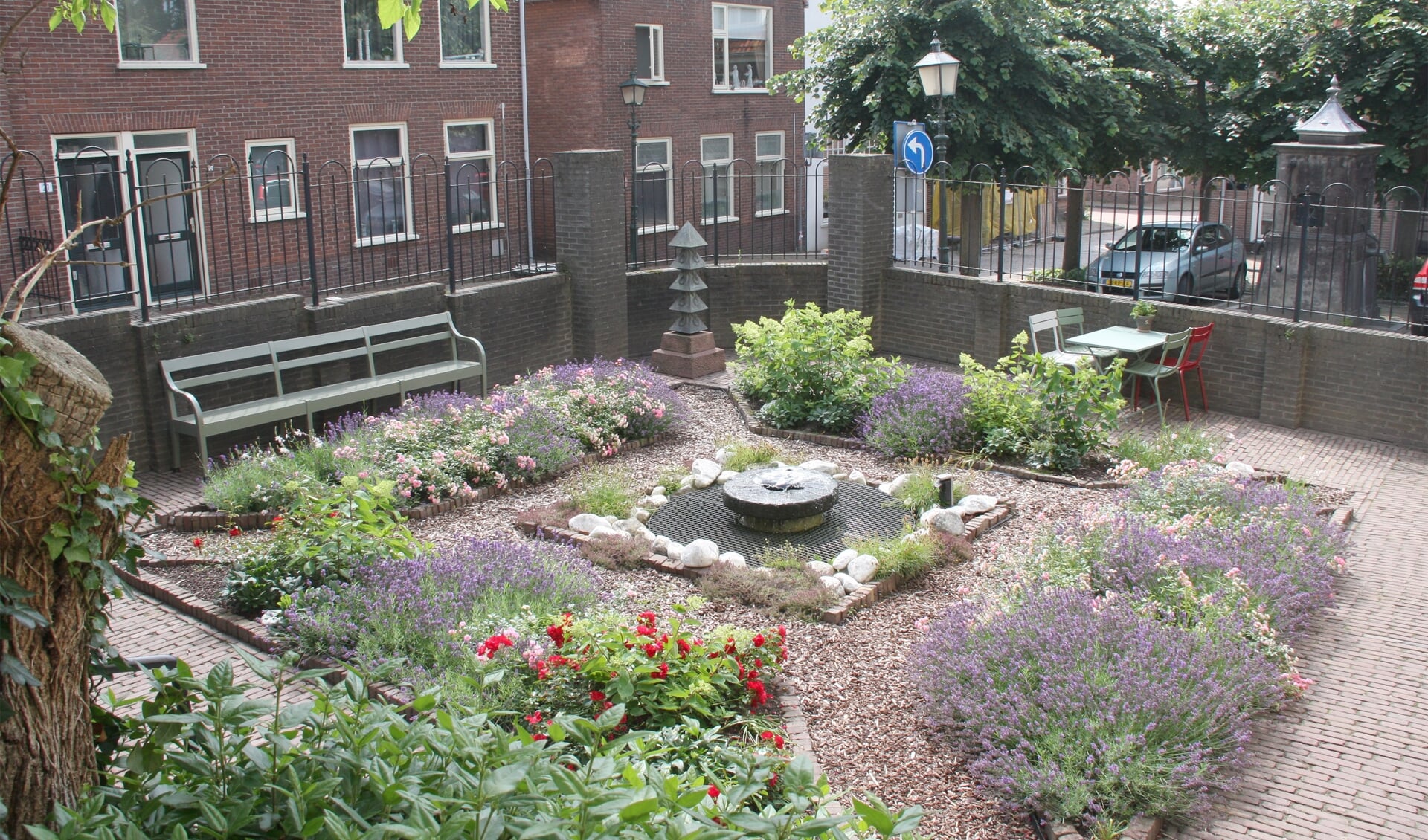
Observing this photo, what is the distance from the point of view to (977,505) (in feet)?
29.8

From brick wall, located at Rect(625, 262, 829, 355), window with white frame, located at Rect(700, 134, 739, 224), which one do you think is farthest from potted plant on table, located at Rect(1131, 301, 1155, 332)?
window with white frame, located at Rect(700, 134, 739, 224)

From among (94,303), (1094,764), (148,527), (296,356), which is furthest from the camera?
(94,303)

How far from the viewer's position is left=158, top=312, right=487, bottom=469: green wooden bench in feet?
33.8

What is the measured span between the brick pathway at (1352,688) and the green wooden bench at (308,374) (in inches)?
26.1

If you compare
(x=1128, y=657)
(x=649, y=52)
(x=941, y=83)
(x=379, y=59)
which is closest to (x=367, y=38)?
(x=379, y=59)

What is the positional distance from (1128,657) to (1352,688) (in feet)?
5.18

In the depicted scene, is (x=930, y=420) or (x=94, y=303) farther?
(x=94, y=303)

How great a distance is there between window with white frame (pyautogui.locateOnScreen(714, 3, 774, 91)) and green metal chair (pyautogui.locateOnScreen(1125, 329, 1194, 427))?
Result: 49.5ft

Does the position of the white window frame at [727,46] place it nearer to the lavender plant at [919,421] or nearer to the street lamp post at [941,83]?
the street lamp post at [941,83]

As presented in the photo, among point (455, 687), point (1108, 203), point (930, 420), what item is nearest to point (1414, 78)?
point (930, 420)

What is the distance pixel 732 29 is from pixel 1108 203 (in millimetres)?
21102

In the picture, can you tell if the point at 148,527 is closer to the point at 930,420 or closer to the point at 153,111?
the point at 930,420

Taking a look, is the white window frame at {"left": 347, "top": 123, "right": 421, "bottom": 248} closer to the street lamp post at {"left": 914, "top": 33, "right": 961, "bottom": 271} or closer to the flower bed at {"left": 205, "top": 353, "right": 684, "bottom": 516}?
the flower bed at {"left": 205, "top": 353, "right": 684, "bottom": 516}

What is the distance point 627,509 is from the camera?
9125 millimetres
